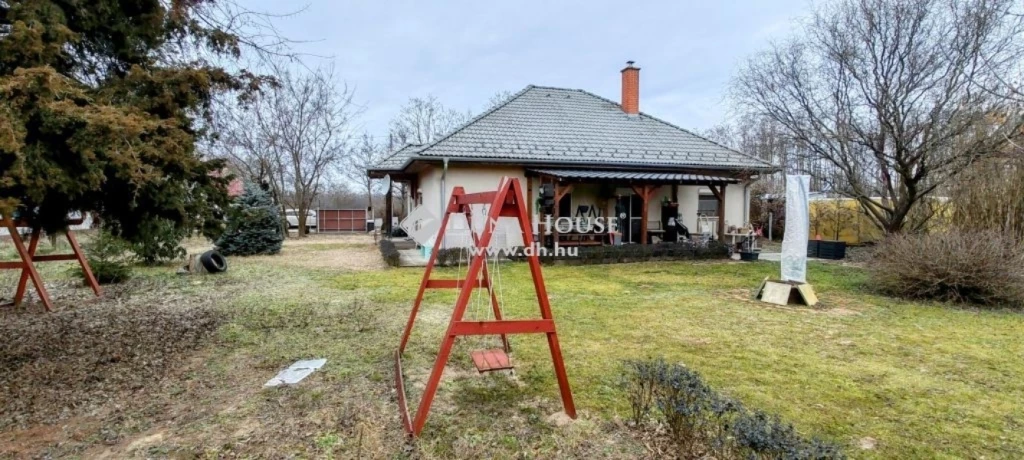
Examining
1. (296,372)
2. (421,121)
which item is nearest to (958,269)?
(296,372)

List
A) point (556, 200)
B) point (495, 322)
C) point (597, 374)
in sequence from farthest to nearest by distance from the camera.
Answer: point (556, 200) → point (597, 374) → point (495, 322)

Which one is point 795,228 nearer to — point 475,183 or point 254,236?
point 475,183

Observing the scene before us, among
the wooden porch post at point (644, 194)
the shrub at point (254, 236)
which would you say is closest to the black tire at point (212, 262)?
the shrub at point (254, 236)

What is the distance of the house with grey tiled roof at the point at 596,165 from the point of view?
1170cm

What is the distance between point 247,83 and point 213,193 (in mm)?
1018

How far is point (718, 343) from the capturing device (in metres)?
4.79

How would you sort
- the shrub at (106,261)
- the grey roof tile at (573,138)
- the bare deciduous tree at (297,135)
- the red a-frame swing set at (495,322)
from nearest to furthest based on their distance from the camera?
the red a-frame swing set at (495,322)
the shrub at (106,261)
the grey roof tile at (573,138)
the bare deciduous tree at (297,135)

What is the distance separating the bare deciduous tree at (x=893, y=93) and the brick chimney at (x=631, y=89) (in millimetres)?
4198

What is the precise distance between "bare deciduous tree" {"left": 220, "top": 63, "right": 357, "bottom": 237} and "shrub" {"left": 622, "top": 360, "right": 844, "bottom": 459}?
20.5 m

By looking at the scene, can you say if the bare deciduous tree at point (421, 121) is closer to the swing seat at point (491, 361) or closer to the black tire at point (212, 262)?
the black tire at point (212, 262)

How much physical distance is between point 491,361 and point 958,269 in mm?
7417

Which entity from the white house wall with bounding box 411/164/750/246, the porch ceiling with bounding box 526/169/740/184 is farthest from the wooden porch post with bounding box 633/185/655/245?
the white house wall with bounding box 411/164/750/246

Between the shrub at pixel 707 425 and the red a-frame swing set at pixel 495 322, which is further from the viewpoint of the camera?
the red a-frame swing set at pixel 495 322

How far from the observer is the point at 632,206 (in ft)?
43.7
